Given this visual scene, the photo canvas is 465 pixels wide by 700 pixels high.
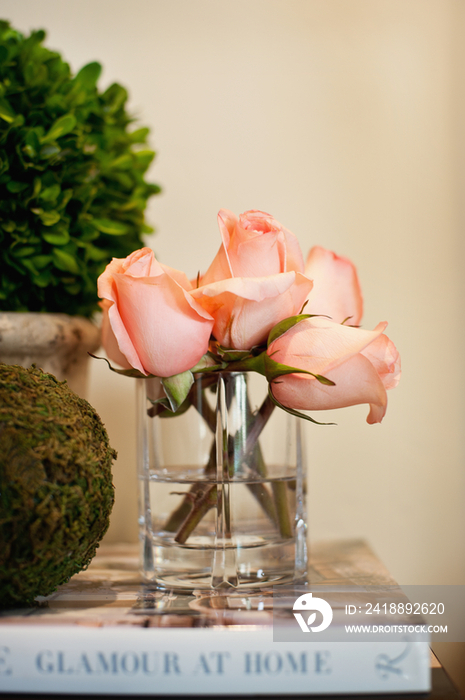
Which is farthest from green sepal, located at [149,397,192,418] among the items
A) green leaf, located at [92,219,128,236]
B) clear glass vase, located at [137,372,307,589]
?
green leaf, located at [92,219,128,236]

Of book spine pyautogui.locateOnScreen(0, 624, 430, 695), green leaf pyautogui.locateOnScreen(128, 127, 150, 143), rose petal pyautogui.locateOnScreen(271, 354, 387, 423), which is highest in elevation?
green leaf pyautogui.locateOnScreen(128, 127, 150, 143)

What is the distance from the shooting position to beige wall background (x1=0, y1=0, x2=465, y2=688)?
733mm

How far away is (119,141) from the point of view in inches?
24.2

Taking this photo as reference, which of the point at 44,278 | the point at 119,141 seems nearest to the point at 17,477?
the point at 44,278

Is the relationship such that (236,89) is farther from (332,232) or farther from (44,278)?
(44,278)

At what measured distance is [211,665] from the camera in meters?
0.33

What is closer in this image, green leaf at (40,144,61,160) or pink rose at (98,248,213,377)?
pink rose at (98,248,213,377)

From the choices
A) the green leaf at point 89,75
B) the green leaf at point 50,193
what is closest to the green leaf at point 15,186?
the green leaf at point 50,193

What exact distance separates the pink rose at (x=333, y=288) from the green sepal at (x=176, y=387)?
122mm

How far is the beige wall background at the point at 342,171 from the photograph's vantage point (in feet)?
2.40

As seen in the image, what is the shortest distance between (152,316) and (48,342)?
173 millimetres

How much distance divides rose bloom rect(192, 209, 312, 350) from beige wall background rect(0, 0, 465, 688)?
0.34 metres

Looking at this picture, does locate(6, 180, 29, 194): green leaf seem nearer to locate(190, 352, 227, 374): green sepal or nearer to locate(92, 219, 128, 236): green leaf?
locate(92, 219, 128, 236): green leaf

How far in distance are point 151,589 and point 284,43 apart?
69 cm
